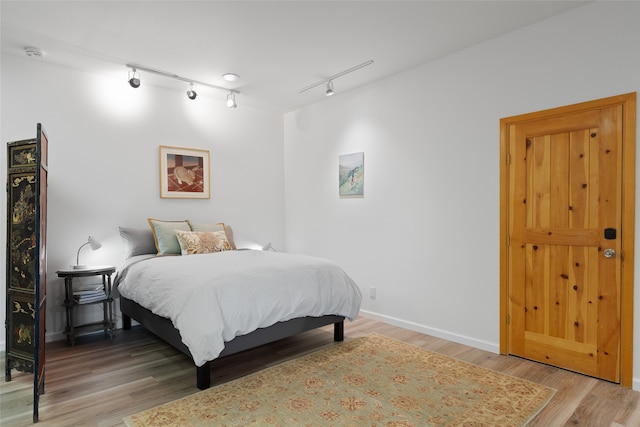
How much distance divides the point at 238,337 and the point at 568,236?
262 cm

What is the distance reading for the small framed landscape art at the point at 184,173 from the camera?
14.4 ft

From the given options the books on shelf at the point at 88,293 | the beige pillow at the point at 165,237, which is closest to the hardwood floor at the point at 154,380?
the books on shelf at the point at 88,293

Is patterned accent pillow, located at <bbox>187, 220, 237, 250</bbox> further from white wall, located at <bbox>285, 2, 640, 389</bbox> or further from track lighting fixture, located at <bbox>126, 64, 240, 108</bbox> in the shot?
track lighting fixture, located at <bbox>126, 64, 240, 108</bbox>

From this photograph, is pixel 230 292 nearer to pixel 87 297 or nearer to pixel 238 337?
pixel 238 337

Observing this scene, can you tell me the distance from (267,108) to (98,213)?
8.46 feet

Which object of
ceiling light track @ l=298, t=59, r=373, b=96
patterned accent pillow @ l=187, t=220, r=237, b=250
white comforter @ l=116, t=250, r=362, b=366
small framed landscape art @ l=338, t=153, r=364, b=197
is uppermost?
ceiling light track @ l=298, t=59, r=373, b=96

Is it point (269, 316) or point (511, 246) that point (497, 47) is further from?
point (269, 316)

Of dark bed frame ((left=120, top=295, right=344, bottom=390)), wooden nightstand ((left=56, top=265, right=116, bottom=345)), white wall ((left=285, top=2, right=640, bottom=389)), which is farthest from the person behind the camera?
wooden nightstand ((left=56, top=265, right=116, bottom=345))

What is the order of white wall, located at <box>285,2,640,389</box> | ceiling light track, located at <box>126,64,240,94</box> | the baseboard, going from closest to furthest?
1. white wall, located at <box>285,2,640,389</box>
2. the baseboard
3. ceiling light track, located at <box>126,64,240,94</box>

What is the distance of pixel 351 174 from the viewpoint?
451cm

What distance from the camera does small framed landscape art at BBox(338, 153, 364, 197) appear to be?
4.41m

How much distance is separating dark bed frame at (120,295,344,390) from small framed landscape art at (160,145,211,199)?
55.3 inches

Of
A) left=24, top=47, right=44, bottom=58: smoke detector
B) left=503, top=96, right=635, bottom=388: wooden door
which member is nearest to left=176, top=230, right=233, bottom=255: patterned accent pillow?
left=24, top=47, right=44, bottom=58: smoke detector

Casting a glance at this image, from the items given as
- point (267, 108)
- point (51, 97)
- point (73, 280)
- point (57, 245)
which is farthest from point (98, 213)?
point (267, 108)
